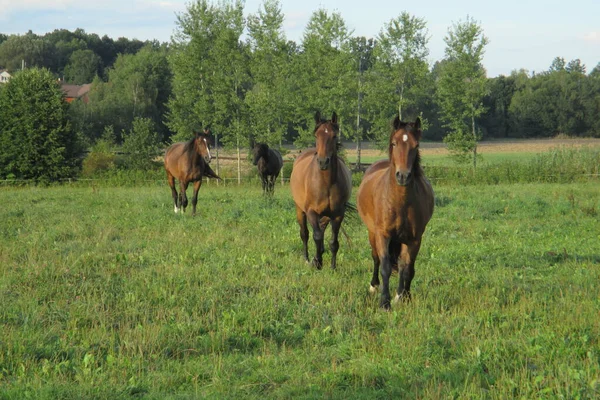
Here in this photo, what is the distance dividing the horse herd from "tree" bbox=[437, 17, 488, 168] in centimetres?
2925

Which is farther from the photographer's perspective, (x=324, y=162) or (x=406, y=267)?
(x=324, y=162)

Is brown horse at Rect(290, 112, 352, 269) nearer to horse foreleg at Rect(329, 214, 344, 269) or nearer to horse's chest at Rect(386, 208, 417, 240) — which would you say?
horse foreleg at Rect(329, 214, 344, 269)

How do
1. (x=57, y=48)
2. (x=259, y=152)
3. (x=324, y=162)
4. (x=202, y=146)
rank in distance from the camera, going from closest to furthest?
(x=324, y=162) < (x=202, y=146) < (x=259, y=152) < (x=57, y=48)

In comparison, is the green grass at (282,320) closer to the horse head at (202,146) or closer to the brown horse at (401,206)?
the brown horse at (401,206)

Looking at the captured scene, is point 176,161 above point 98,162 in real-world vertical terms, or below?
above

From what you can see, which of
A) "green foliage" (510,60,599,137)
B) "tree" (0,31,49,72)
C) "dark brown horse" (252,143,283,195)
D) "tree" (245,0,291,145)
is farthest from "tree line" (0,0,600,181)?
"tree" (0,31,49,72)

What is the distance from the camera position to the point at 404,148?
6164 mm

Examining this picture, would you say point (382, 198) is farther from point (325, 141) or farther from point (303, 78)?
point (303, 78)

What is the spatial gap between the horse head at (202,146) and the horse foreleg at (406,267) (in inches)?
395

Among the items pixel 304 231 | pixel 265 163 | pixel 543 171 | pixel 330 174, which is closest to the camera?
pixel 330 174

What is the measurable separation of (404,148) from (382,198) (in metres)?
0.84

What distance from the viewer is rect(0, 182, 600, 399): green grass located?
4.56 m

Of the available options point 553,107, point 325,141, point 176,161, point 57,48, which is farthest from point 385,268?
point 57,48

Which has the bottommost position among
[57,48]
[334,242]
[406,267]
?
[334,242]
